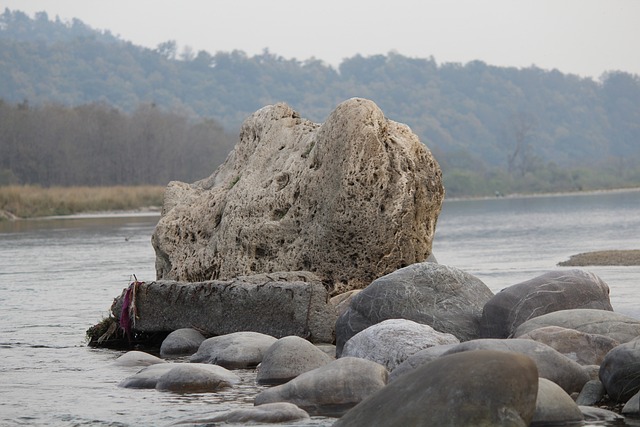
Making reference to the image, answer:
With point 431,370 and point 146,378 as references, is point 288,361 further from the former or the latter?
point 431,370

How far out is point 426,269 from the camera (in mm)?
13156

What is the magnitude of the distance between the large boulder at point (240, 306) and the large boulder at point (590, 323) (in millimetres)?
3056

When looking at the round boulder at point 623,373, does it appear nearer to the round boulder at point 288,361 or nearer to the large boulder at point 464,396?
the large boulder at point 464,396

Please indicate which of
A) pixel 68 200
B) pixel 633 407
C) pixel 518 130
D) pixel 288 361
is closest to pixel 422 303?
pixel 288 361

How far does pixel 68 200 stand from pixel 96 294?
5231cm

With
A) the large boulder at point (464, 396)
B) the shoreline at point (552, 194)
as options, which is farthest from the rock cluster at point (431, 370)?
the shoreline at point (552, 194)

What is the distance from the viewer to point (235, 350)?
493 inches

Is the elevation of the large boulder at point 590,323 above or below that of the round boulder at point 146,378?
above

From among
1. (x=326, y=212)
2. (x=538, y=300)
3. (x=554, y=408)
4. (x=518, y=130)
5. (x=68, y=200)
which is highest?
(x=518, y=130)

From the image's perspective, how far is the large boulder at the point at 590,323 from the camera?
1106cm

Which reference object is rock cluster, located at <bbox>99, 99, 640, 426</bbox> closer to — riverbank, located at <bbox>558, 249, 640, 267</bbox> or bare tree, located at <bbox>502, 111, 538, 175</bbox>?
riverbank, located at <bbox>558, 249, 640, 267</bbox>

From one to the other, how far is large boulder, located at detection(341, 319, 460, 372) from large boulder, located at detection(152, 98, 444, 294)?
12.2ft

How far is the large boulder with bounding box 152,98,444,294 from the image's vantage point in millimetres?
15211

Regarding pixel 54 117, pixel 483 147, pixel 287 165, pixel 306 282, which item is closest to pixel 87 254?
pixel 287 165
